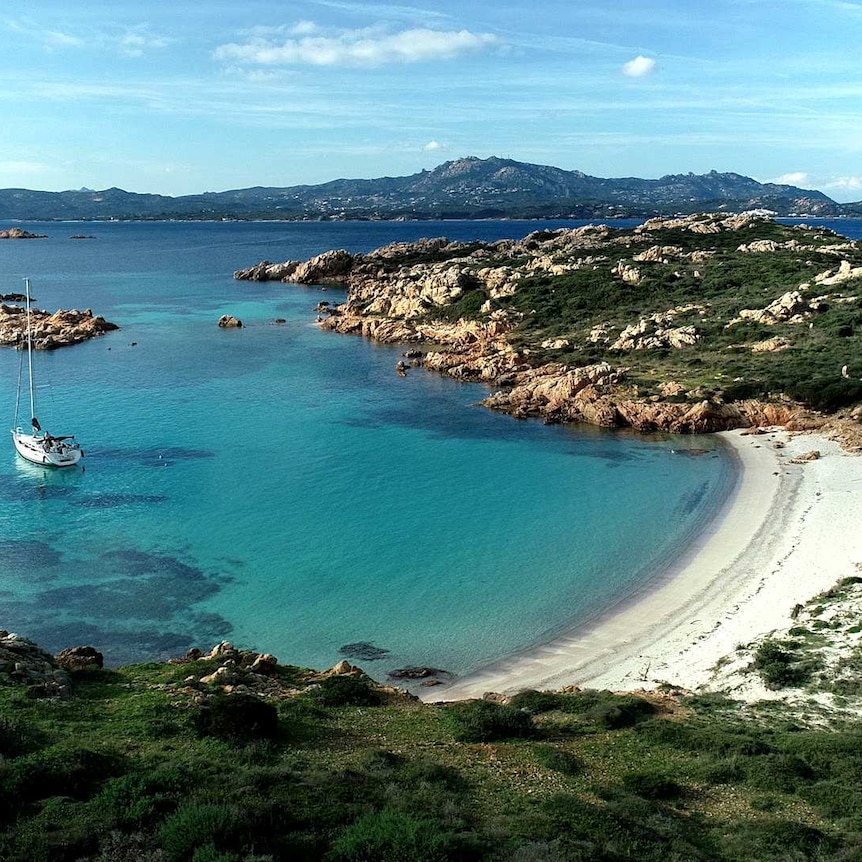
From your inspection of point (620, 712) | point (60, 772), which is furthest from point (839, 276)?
point (60, 772)

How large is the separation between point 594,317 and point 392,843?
6628cm

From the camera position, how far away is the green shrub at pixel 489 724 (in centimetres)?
1636

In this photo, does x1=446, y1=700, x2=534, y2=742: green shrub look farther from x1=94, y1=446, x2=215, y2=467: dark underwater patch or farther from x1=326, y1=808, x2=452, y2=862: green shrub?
x1=94, y1=446, x2=215, y2=467: dark underwater patch

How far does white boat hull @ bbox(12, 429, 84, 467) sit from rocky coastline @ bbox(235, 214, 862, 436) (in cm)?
2620

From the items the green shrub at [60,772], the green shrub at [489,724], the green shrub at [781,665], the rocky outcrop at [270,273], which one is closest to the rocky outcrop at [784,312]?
the green shrub at [781,665]

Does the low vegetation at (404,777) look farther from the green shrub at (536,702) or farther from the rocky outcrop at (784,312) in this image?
the rocky outcrop at (784,312)

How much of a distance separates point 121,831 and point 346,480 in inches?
1131

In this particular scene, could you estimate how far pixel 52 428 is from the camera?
48.5 metres

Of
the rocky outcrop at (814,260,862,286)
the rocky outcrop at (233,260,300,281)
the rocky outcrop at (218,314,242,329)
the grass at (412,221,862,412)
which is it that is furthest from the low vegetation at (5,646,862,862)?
the rocky outcrop at (233,260,300,281)

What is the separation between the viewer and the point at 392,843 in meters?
10.5

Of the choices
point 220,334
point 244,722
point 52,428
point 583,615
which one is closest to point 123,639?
point 244,722

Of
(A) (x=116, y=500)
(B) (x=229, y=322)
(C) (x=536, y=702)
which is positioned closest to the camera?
(C) (x=536, y=702)

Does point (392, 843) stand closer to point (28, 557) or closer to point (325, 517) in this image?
point (325, 517)

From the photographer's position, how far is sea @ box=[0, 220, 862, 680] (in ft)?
85.1
